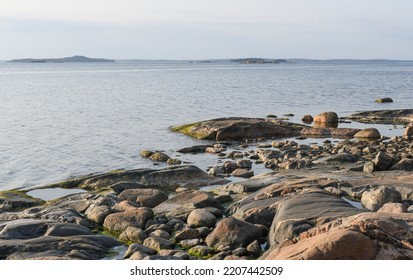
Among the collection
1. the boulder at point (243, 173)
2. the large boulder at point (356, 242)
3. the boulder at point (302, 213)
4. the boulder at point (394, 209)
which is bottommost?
the boulder at point (243, 173)

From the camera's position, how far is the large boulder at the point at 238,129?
30933 mm

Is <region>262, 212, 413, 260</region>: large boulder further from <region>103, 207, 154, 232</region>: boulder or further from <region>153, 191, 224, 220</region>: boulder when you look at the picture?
<region>153, 191, 224, 220</region>: boulder

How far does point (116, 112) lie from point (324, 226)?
39251 millimetres

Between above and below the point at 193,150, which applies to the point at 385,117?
below

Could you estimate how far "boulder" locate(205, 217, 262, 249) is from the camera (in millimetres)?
10844

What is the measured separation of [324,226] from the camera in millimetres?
9578

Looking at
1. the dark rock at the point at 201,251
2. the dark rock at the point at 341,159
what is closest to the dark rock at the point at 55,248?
the dark rock at the point at 201,251

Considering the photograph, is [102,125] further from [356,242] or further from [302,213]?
[356,242]

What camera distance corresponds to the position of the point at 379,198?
13.3 m

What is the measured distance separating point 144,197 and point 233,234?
489 cm

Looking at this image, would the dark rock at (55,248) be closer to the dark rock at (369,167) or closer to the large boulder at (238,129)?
the dark rock at (369,167)

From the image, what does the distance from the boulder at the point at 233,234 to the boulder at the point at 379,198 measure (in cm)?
341

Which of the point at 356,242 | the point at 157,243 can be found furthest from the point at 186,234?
the point at 356,242
